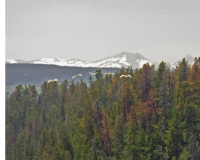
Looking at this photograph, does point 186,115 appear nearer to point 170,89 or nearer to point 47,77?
point 170,89

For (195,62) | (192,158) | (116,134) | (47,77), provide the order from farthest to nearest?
(47,77) → (195,62) → (116,134) → (192,158)

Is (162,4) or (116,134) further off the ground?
(162,4)

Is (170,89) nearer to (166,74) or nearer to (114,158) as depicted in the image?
(166,74)

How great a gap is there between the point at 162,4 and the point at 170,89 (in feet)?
18.7

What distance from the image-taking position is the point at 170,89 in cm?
1995

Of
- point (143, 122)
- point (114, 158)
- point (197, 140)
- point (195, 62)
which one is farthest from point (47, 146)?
point (195, 62)

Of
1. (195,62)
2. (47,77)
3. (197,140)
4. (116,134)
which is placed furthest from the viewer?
(47,77)

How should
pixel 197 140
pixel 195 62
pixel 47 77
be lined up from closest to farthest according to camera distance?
1. pixel 197 140
2. pixel 195 62
3. pixel 47 77

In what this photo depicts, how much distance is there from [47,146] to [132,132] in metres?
4.81

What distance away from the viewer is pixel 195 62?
20.4m

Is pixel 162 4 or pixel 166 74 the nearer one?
pixel 162 4

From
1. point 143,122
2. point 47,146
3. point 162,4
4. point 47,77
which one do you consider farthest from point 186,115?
point 47,77

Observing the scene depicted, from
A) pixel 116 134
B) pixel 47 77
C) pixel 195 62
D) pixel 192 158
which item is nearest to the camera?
pixel 192 158

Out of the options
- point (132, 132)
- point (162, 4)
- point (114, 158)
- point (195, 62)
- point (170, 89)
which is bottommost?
point (114, 158)
